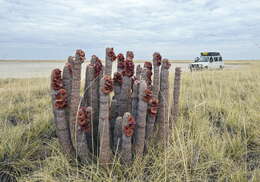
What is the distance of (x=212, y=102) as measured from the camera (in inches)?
148

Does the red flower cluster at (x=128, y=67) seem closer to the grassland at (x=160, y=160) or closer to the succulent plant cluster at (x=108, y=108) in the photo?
the succulent plant cluster at (x=108, y=108)

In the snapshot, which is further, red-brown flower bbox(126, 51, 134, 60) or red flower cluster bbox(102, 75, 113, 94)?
red-brown flower bbox(126, 51, 134, 60)

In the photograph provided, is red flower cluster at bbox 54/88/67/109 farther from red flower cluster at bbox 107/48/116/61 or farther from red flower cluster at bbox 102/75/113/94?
red flower cluster at bbox 107/48/116/61

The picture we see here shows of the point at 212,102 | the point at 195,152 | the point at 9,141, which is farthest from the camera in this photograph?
the point at 212,102

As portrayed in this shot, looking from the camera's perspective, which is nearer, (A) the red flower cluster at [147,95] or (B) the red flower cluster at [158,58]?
(A) the red flower cluster at [147,95]

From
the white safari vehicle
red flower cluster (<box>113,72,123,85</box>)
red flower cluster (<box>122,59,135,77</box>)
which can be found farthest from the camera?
the white safari vehicle

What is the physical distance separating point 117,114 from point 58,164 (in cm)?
70

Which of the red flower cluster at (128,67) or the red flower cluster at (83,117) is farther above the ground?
the red flower cluster at (128,67)

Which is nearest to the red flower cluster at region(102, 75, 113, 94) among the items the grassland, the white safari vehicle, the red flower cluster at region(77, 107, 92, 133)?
the red flower cluster at region(77, 107, 92, 133)

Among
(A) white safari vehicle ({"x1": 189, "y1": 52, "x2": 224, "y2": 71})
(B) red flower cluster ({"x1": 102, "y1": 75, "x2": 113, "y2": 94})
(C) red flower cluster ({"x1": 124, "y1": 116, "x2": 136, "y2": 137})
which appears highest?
(A) white safari vehicle ({"x1": 189, "y1": 52, "x2": 224, "y2": 71})

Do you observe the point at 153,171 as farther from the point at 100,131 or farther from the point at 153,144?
the point at 100,131

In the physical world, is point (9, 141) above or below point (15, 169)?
above

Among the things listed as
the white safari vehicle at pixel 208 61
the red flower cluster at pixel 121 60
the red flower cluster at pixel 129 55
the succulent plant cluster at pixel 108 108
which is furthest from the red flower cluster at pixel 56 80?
the white safari vehicle at pixel 208 61

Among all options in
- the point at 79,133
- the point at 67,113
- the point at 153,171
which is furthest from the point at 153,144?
the point at 67,113
